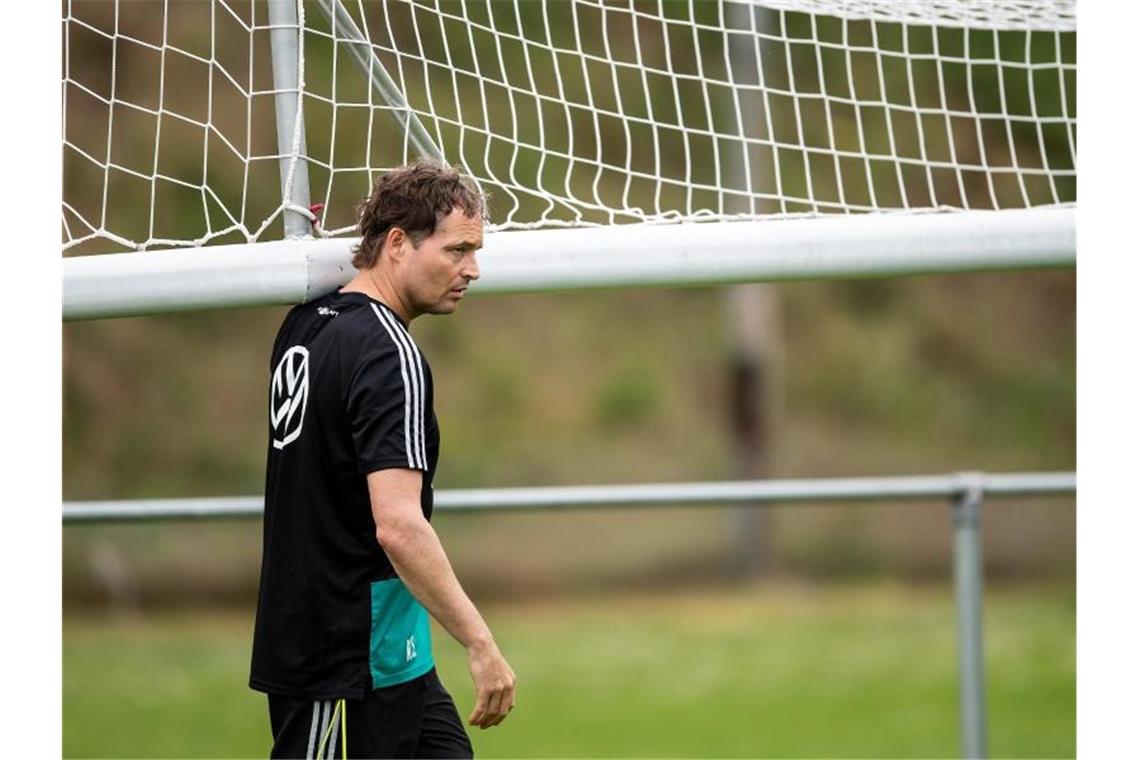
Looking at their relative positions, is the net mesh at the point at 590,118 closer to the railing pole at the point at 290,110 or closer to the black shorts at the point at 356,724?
the railing pole at the point at 290,110

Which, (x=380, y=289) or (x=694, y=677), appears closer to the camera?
(x=380, y=289)

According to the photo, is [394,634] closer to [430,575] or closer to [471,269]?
[430,575]

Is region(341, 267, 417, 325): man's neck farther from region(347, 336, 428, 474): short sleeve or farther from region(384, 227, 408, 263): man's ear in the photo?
region(347, 336, 428, 474): short sleeve

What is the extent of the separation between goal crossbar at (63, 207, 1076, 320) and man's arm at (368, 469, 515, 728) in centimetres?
50

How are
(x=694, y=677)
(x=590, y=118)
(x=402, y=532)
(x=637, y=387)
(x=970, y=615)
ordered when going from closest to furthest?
(x=402, y=532), (x=970, y=615), (x=694, y=677), (x=590, y=118), (x=637, y=387)

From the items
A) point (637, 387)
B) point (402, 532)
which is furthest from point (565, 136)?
point (402, 532)

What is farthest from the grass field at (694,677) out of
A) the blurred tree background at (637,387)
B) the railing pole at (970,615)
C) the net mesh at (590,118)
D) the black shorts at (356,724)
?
the black shorts at (356,724)

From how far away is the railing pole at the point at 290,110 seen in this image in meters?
2.81

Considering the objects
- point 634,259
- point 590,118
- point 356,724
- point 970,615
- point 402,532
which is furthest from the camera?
point 590,118

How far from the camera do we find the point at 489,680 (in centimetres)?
241

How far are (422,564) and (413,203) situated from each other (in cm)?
67

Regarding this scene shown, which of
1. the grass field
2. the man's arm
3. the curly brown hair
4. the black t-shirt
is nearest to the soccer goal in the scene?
the curly brown hair

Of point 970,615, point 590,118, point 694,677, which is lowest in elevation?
point 694,677

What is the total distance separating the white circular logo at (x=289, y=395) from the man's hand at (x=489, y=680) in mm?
520
